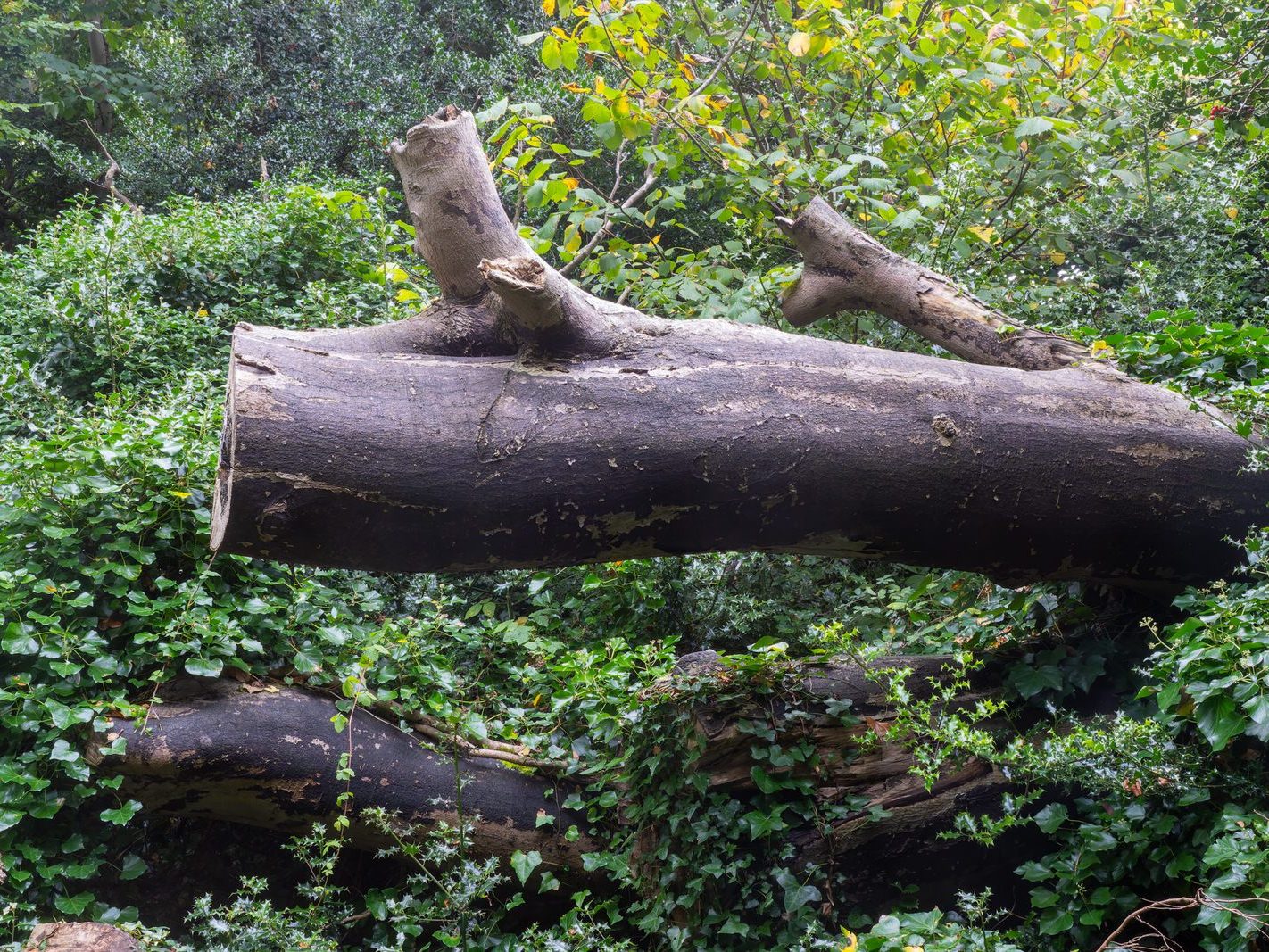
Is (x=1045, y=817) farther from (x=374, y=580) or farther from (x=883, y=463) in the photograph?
(x=374, y=580)

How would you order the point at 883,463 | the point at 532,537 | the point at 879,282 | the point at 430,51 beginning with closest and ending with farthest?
the point at 532,537, the point at 883,463, the point at 879,282, the point at 430,51

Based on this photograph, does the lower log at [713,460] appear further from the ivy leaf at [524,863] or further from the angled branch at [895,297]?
the ivy leaf at [524,863]

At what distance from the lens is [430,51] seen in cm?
1002

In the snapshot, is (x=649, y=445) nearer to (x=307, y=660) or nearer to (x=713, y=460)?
(x=713, y=460)

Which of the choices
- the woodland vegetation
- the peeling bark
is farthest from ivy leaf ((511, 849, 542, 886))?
the peeling bark

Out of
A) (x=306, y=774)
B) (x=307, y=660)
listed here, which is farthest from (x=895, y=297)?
(x=306, y=774)

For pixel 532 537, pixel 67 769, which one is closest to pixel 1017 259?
pixel 532 537

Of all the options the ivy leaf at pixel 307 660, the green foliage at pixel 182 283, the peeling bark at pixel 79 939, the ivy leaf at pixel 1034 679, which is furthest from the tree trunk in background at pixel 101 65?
the ivy leaf at pixel 1034 679

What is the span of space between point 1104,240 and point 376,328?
435 centimetres

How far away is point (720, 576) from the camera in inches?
173

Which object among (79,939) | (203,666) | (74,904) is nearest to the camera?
(79,939)

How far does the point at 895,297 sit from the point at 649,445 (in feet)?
5.26

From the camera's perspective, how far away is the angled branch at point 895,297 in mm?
3229

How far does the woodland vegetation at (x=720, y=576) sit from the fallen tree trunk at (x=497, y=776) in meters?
0.01
